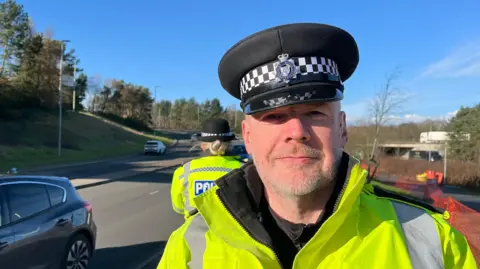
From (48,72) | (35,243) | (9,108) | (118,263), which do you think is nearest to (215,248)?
(35,243)

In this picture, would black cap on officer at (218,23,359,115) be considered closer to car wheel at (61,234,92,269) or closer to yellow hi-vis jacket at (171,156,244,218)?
yellow hi-vis jacket at (171,156,244,218)

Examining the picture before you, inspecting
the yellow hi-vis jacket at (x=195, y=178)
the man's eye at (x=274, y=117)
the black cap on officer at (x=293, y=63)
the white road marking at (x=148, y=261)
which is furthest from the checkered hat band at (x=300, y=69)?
the white road marking at (x=148, y=261)

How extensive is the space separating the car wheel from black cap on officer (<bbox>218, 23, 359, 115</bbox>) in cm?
414

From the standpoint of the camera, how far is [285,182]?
1.41 m

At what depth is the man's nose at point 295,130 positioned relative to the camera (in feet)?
4.52

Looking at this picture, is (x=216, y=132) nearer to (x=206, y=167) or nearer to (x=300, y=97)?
(x=206, y=167)

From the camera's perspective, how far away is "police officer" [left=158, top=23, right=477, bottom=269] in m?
1.29

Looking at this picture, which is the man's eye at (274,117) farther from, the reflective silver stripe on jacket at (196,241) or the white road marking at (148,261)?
the white road marking at (148,261)

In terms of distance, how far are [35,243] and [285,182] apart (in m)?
3.82

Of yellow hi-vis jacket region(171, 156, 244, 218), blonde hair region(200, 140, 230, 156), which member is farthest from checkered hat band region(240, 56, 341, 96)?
blonde hair region(200, 140, 230, 156)

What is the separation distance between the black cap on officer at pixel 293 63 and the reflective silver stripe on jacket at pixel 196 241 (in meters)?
0.50

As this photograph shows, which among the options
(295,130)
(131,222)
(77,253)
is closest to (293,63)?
(295,130)

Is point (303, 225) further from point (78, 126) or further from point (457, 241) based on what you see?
point (78, 126)

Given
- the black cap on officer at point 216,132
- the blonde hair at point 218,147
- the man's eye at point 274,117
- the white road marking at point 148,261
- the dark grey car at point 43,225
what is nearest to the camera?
the man's eye at point 274,117
